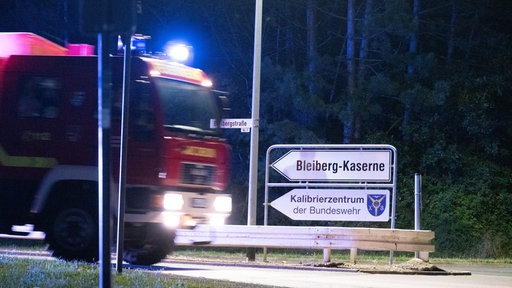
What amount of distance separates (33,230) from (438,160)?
57.4 ft

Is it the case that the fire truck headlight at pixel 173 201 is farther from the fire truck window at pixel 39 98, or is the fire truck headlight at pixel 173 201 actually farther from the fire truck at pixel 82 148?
the fire truck window at pixel 39 98

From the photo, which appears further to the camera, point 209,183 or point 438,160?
point 438,160

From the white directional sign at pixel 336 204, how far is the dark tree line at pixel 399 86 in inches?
328

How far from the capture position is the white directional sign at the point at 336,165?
21.0 metres

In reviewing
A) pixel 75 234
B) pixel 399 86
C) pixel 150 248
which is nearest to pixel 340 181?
pixel 150 248

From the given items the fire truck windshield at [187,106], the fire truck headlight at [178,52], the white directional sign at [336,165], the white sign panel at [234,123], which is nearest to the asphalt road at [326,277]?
the fire truck windshield at [187,106]

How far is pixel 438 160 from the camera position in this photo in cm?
3166

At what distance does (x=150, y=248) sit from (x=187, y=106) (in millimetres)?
2596

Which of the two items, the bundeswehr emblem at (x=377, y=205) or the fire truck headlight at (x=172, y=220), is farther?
the bundeswehr emblem at (x=377, y=205)

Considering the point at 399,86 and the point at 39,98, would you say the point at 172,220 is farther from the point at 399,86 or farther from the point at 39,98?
the point at 399,86

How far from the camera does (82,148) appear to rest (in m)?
16.3

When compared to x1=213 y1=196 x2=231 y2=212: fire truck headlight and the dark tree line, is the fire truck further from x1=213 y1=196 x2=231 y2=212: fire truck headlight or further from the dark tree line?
Result: the dark tree line

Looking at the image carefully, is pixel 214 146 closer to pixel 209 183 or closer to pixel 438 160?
pixel 209 183

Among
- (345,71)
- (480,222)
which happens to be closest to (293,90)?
(345,71)
